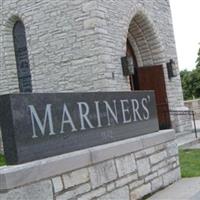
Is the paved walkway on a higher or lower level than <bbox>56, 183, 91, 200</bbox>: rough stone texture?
lower

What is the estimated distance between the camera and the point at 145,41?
1534 cm

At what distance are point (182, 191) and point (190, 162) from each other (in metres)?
2.84

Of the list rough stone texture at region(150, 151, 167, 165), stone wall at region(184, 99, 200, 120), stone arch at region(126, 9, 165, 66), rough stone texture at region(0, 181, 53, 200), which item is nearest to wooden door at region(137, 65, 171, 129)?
stone arch at region(126, 9, 165, 66)

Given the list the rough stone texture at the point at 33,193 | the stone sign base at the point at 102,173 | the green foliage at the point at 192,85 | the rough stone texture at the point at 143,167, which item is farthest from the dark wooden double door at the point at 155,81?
the green foliage at the point at 192,85

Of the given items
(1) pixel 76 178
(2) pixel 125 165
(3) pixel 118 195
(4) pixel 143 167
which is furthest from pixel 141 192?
(1) pixel 76 178

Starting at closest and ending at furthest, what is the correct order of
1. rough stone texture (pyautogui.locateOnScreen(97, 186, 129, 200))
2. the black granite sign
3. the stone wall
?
the black granite sign
rough stone texture (pyautogui.locateOnScreen(97, 186, 129, 200))
the stone wall

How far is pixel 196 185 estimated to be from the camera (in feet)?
22.5

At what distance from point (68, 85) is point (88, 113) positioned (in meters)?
7.12

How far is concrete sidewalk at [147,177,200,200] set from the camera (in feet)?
20.4

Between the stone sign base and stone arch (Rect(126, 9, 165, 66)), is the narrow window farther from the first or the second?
the stone sign base

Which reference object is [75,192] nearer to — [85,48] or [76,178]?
[76,178]

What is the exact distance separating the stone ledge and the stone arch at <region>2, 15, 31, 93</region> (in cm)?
795

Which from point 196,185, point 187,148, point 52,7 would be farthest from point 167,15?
point 196,185

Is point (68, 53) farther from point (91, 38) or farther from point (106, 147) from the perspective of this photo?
point (106, 147)
